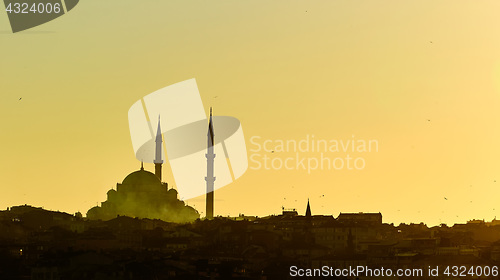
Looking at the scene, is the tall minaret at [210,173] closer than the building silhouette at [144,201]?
Yes

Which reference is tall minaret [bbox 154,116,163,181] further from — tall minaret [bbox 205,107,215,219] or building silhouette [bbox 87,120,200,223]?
tall minaret [bbox 205,107,215,219]

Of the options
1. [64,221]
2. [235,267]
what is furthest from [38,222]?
[235,267]

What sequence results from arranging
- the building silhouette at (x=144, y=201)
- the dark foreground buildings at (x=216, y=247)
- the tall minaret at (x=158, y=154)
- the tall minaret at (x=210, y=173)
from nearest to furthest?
the dark foreground buildings at (x=216, y=247), the tall minaret at (x=210, y=173), the building silhouette at (x=144, y=201), the tall minaret at (x=158, y=154)

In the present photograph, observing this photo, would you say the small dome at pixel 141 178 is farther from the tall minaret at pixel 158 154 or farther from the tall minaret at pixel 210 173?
the tall minaret at pixel 210 173

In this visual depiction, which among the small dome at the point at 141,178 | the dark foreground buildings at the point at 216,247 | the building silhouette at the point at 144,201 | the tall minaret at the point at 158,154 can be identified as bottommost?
the dark foreground buildings at the point at 216,247

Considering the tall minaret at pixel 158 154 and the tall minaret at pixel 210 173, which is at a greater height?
the tall minaret at pixel 158 154

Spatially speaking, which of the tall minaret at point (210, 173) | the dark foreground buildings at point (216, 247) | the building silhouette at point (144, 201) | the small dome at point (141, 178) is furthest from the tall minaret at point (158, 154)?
the dark foreground buildings at point (216, 247)

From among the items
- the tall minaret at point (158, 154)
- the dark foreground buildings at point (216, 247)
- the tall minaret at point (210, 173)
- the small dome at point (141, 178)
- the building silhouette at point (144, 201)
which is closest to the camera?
the dark foreground buildings at point (216, 247)

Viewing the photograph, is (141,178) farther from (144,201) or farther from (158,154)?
(158,154)
